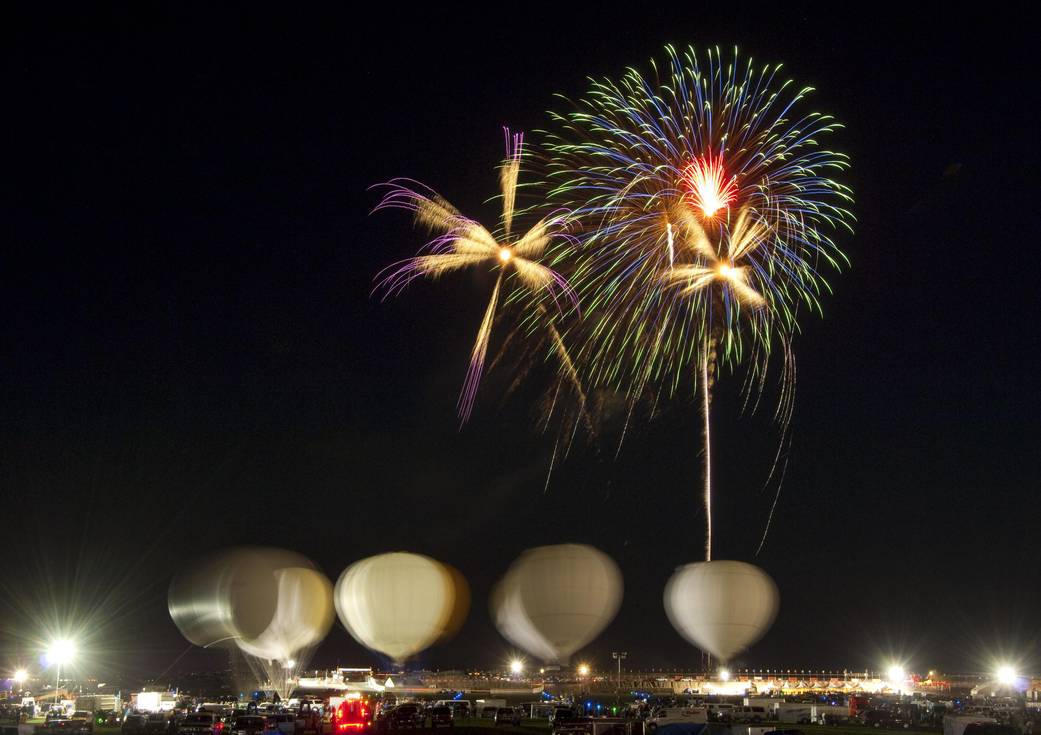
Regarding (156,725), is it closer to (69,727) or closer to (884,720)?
(69,727)

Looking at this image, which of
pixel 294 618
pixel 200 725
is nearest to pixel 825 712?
pixel 200 725

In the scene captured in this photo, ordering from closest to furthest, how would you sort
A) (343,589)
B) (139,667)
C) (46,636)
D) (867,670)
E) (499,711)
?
(499,711), (46,636), (343,589), (139,667), (867,670)

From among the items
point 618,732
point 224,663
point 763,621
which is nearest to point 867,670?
point 763,621

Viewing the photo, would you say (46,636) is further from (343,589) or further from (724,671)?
(724,671)

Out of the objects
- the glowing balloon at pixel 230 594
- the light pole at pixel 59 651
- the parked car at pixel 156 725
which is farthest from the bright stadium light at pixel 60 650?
the parked car at pixel 156 725

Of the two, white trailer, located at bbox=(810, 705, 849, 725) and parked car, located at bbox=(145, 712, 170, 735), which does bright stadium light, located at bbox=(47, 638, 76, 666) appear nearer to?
parked car, located at bbox=(145, 712, 170, 735)

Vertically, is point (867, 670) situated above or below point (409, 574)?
below

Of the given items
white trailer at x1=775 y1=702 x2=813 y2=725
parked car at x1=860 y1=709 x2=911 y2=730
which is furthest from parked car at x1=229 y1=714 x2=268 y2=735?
parked car at x1=860 y1=709 x2=911 y2=730
